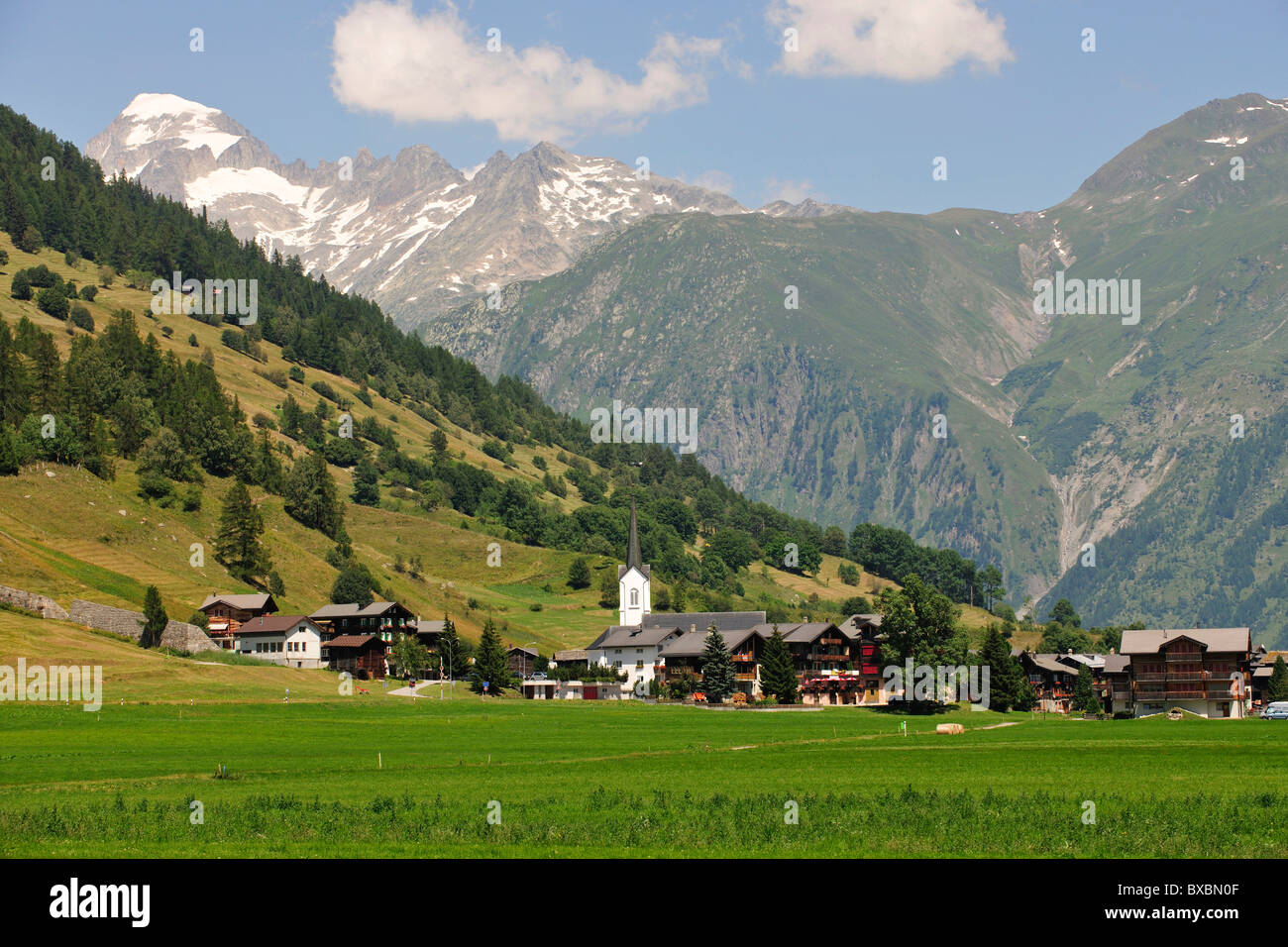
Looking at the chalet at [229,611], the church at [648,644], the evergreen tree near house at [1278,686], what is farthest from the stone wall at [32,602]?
the evergreen tree near house at [1278,686]

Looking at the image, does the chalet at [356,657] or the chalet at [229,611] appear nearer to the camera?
the chalet at [229,611]

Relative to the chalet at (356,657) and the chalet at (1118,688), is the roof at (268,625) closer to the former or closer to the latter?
the chalet at (356,657)

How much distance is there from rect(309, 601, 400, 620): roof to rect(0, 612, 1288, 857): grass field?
67050 millimetres

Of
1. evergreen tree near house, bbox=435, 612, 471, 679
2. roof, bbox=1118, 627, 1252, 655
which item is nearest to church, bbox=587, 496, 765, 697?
evergreen tree near house, bbox=435, 612, 471, 679

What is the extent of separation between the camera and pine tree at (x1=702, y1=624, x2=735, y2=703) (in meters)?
146

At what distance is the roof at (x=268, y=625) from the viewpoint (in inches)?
6437

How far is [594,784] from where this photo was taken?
5528 cm

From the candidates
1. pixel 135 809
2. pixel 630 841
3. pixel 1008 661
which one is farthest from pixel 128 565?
pixel 630 841

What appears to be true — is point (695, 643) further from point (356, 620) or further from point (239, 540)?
point (239, 540)

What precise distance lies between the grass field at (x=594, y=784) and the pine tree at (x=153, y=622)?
2027cm

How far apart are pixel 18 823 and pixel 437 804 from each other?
13.6 m

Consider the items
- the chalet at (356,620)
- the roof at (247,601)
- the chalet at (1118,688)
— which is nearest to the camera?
the roof at (247,601)

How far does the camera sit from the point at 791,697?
14362 cm
